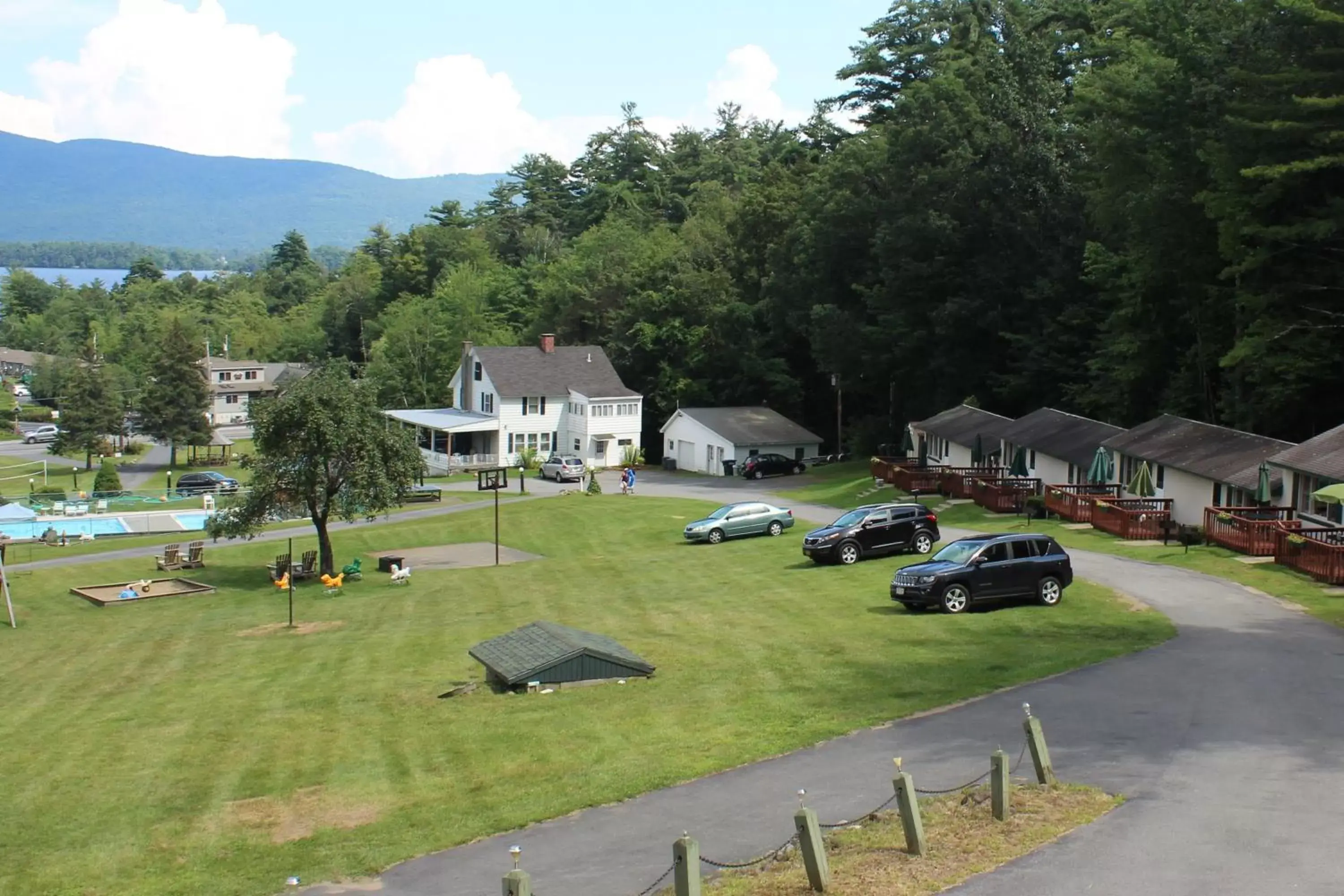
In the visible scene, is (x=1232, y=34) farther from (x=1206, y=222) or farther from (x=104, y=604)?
(x=104, y=604)

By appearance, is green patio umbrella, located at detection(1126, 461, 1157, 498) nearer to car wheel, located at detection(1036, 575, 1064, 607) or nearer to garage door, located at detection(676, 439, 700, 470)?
car wheel, located at detection(1036, 575, 1064, 607)

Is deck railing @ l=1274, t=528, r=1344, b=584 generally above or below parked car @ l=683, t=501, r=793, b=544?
above

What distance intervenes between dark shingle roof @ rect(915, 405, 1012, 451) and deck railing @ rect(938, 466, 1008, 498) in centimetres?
177

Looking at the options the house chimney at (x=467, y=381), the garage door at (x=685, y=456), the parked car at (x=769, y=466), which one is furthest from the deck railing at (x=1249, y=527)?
the house chimney at (x=467, y=381)

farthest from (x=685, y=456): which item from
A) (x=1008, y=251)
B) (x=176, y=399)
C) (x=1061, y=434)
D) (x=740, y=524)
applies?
(x=176, y=399)

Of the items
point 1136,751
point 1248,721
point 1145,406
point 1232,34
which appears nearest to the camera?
point 1136,751

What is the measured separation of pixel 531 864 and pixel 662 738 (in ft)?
17.0

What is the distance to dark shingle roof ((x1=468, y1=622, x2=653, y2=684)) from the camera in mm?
23734

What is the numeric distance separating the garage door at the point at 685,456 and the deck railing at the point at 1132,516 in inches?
1572

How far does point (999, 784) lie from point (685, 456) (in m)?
66.9

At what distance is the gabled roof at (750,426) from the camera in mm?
76688

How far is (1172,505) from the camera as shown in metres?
41.3

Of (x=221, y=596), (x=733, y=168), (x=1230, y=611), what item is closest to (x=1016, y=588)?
(x=1230, y=611)

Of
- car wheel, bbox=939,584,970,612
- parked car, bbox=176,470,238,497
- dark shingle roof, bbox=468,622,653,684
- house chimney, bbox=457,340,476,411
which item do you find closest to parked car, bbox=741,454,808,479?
house chimney, bbox=457,340,476,411
